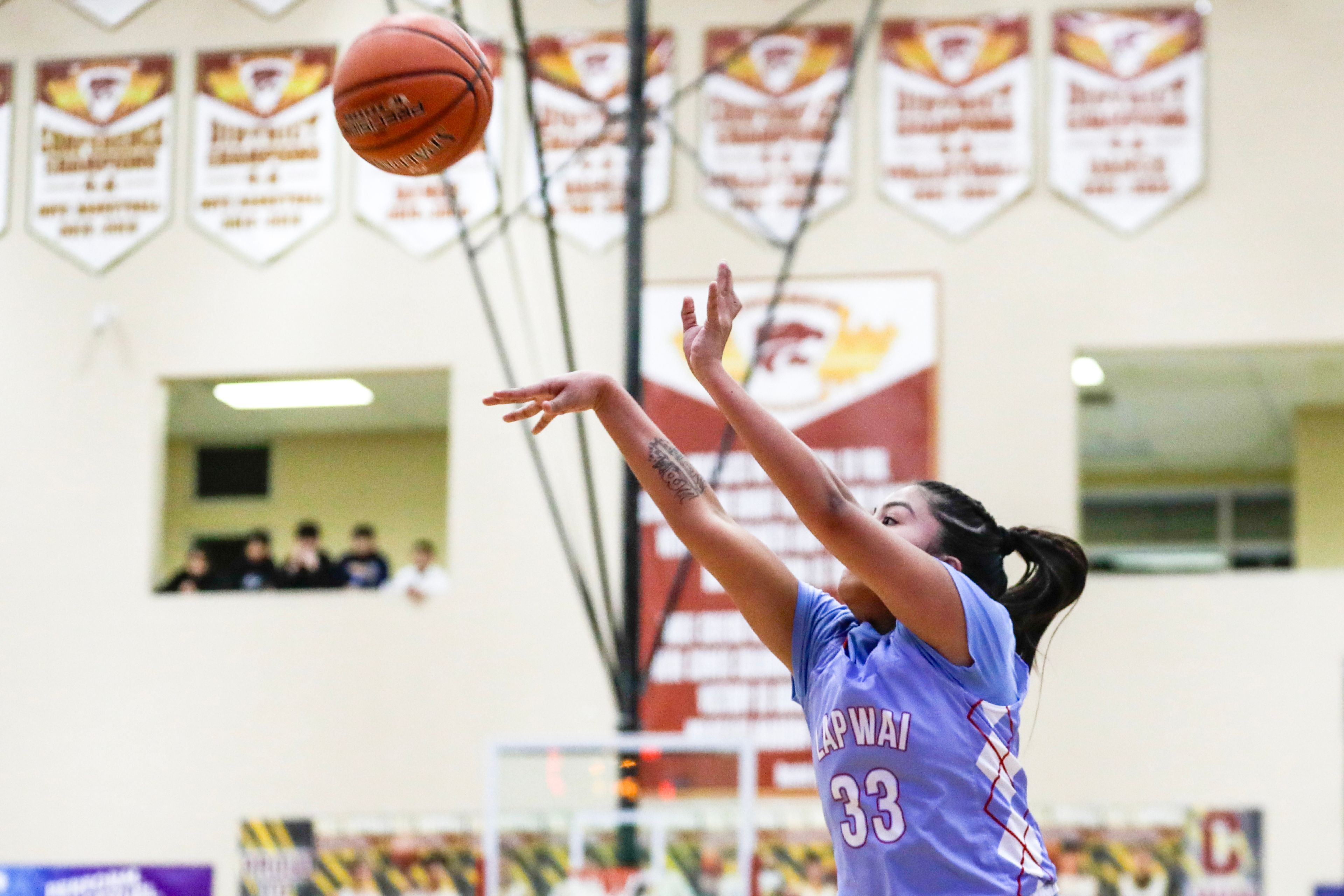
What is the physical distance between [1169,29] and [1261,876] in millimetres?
4916

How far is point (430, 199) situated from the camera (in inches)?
398

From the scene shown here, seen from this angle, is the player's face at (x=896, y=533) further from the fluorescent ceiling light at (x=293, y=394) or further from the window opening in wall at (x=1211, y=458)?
the fluorescent ceiling light at (x=293, y=394)

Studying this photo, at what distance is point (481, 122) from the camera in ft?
16.5

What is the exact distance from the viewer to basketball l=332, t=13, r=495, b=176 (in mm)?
4793

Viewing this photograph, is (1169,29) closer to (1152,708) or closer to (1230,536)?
(1152,708)

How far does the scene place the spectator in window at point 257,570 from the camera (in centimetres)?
1045

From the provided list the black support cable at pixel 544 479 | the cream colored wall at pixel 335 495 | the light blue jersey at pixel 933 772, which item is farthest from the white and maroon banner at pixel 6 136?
the light blue jersey at pixel 933 772

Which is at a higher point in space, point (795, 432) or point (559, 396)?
point (795, 432)

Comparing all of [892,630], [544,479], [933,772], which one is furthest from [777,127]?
[933,772]

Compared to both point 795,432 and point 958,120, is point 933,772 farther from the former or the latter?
point 958,120

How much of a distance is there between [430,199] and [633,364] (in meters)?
2.23

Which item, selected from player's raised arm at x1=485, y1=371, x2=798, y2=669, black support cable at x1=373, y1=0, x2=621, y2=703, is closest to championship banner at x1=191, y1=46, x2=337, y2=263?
black support cable at x1=373, y1=0, x2=621, y2=703

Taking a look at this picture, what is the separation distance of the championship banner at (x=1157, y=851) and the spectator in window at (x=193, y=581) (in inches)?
213

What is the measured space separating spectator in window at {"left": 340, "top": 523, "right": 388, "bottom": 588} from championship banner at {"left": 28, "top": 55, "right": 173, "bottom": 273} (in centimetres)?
241
